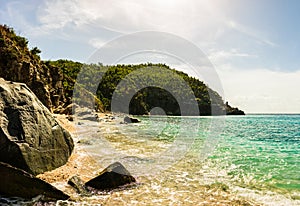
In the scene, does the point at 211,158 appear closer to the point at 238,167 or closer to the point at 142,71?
the point at 238,167

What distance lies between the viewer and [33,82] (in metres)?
27.9

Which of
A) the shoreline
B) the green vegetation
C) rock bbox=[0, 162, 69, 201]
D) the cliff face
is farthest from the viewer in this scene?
the green vegetation

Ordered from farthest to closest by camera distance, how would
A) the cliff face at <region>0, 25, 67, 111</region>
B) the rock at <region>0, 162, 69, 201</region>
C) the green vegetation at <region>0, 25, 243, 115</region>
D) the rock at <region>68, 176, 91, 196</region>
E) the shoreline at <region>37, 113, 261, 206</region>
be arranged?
the green vegetation at <region>0, 25, 243, 115</region>
the cliff face at <region>0, 25, 67, 111</region>
the rock at <region>68, 176, 91, 196</region>
the shoreline at <region>37, 113, 261, 206</region>
the rock at <region>0, 162, 69, 201</region>

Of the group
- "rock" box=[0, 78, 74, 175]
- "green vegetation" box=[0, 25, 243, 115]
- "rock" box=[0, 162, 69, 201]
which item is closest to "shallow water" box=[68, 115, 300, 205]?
"rock" box=[0, 162, 69, 201]

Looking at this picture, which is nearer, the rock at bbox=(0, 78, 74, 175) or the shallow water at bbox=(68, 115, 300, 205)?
the shallow water at bbox=(68, 115, 300, 205)

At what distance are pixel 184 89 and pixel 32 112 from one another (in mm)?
99914

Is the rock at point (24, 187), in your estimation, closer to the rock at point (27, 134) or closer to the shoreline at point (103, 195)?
the shoreline at point (103, 195)

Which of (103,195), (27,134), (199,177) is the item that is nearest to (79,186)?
(103,195)

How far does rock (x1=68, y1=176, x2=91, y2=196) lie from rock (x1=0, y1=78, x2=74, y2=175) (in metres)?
1.23

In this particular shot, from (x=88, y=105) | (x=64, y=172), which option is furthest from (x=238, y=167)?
(x=88, y=105)

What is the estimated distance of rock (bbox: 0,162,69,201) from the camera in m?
6.24

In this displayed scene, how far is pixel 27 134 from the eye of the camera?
26.1 ft

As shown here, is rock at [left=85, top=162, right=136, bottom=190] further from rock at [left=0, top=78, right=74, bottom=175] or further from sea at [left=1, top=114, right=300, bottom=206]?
rock at [left=0, top=78, right=74, bottom=175]

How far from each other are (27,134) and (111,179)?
9.36ft
